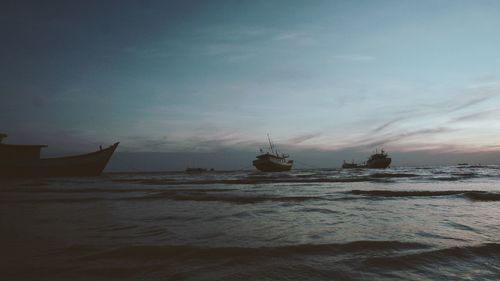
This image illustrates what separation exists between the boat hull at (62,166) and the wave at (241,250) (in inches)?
1607

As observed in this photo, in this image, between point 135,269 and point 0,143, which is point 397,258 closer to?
point 135,269

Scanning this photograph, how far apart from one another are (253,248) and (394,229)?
3.17 m

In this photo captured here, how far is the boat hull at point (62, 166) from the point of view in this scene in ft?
120

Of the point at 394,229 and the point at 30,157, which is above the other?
the point at 30,157

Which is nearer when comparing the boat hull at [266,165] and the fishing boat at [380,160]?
the boat hull at [266,165]

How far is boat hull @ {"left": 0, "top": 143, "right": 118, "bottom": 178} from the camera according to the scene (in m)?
36.5

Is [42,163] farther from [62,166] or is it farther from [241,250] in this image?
[241,250]

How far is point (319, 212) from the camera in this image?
28.0ft

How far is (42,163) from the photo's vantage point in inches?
1513

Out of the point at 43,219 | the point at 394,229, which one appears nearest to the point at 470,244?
the point at 394,229

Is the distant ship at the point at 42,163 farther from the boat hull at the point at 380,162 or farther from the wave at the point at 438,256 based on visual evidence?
the boat hull at the point at 380,162

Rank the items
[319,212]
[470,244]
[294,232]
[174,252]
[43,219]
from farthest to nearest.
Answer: [319,212], [43,219], [294,232], [470,244], [174,252]

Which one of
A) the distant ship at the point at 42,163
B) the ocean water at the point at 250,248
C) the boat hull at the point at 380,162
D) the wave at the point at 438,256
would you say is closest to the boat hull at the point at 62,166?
the distant ship at the point at 42,163

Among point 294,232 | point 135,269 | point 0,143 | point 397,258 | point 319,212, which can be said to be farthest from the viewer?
point 0,143
